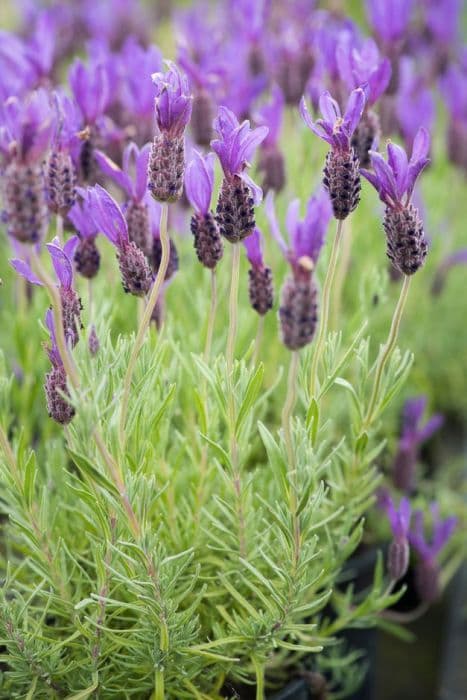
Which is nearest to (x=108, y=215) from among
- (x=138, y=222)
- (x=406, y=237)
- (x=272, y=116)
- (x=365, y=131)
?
(x=138, y=222)

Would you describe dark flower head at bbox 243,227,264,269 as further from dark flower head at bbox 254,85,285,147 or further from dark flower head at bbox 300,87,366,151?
dark flower head at bbox 254,85,285,147

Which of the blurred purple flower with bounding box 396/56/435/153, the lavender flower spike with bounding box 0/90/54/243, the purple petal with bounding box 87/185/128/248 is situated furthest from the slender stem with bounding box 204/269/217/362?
the blurred purple flower with bounding box 396/56/435/153

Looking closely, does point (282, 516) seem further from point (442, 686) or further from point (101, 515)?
point (442, 686)

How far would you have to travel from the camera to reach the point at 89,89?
37.5 inches

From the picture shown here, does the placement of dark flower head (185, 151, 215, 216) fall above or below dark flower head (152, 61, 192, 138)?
below

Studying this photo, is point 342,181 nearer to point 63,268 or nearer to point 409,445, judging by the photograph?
point 63,268

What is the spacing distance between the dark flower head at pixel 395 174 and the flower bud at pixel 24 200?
0.26 metres

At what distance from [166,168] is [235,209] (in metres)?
0.06

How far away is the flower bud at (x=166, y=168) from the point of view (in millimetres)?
663

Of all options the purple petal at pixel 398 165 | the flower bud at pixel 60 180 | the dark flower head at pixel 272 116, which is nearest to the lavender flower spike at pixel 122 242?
the flower bud at pixel 60 180

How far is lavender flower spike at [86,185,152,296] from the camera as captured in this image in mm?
695

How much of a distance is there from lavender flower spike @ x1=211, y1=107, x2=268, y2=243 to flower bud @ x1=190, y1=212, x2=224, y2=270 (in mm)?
57

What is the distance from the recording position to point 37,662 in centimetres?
77

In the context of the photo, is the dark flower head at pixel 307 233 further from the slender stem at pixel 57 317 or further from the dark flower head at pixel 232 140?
the slender stem at pixel 57 317
